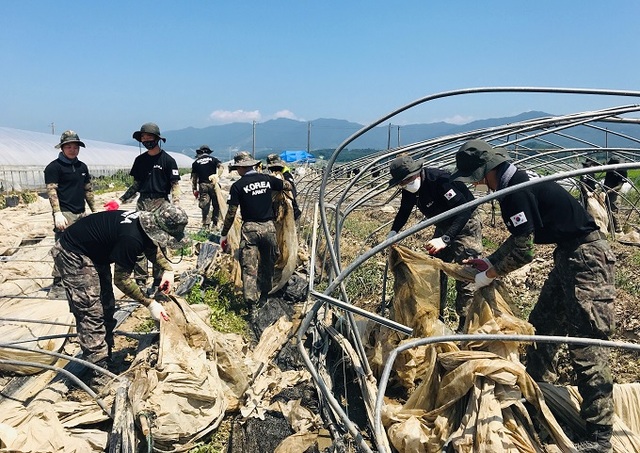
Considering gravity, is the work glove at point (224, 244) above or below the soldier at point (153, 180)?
below

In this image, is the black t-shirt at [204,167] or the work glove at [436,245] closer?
the work glove at [436,245]

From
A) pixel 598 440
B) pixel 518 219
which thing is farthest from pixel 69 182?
pixel 598 440

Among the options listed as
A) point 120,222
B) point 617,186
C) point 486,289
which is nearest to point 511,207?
point 486,289

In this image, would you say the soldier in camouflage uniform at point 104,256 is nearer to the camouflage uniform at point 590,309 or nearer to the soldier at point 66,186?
the soldier at point 66,186

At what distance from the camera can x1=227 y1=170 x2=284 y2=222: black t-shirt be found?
16.5 ft

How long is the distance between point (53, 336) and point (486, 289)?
3321 mm

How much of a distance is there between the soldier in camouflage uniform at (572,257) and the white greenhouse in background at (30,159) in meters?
19.7

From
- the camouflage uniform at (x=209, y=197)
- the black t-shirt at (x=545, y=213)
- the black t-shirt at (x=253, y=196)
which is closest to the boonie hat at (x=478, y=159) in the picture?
the black t-shirt at (x=545, y=213)

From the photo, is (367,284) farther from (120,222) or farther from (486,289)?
(120,222)

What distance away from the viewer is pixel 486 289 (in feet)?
9.30

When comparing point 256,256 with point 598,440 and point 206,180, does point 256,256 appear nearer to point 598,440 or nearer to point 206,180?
point 598,440

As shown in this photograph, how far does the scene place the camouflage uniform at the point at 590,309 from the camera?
261cm

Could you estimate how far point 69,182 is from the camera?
5.37m

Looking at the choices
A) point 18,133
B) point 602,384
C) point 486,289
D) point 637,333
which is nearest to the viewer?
point 602,384
